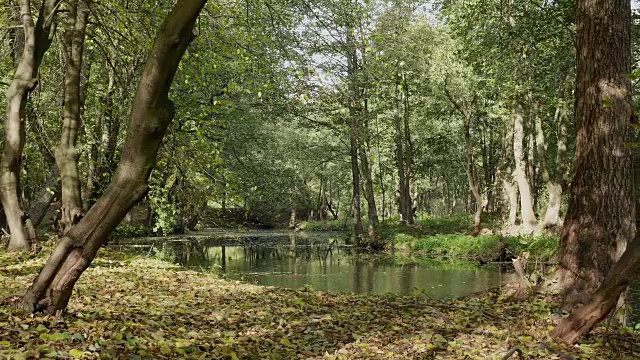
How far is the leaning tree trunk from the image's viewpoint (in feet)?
15.6

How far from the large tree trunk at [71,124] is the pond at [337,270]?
2.85 meters

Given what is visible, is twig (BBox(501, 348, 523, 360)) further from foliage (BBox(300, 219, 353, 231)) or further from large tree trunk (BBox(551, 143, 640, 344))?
foliage (BBox(300, 219, 353, 231))

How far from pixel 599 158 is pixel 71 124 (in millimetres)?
9731

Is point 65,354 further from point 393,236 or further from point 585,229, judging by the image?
point 393,236

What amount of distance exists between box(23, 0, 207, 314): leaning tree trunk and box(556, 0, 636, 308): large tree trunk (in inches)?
216

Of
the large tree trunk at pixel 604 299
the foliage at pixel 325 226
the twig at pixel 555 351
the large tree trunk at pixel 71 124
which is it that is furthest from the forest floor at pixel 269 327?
the foliage at pixel 325 226

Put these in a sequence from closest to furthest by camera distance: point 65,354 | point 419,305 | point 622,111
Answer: point 65,354 < point 622,111 < point 419,305

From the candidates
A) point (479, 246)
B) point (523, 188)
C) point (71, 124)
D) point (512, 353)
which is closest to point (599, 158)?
point (512, 353)

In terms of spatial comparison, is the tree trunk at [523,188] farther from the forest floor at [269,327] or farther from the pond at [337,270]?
the forest floor at [269,327]

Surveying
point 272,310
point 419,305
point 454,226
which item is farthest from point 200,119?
point 454,226

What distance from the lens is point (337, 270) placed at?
62.7 feet

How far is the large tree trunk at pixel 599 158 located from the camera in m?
6.96

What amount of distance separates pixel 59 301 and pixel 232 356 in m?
1.75

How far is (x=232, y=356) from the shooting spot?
198 inches
